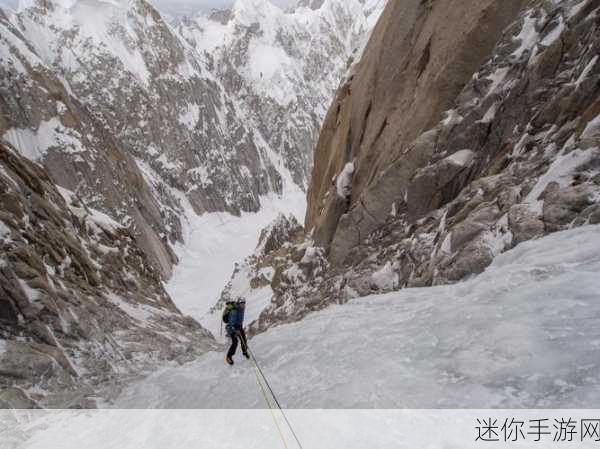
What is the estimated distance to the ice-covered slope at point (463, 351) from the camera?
15.6 feet

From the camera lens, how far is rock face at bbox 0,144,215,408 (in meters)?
11.0

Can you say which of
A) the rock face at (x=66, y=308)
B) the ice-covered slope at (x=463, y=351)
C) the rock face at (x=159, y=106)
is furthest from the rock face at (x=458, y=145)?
the rock face at (x=159, y=106)

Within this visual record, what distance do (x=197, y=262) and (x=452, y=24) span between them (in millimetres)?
61205

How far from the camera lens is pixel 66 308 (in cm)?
1435

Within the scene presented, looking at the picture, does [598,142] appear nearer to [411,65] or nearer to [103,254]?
[411,65]

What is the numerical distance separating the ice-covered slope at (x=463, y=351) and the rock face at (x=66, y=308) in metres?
2.84

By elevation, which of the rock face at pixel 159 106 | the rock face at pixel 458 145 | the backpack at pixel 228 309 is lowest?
the backpack at pixel 228 309

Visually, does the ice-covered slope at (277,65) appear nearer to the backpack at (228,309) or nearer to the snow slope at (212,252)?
the snow slope at (212,252)

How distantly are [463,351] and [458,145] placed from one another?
372 inches

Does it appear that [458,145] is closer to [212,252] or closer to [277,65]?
[212,252]

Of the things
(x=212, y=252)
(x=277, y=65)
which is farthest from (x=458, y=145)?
(x=277, y=65)

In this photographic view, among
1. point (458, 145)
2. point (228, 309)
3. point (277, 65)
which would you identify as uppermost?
point (277, 65)

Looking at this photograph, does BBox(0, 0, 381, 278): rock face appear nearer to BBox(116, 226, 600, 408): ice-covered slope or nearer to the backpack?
the backpack

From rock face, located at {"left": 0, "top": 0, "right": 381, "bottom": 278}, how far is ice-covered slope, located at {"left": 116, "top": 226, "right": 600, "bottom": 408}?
3484cm
